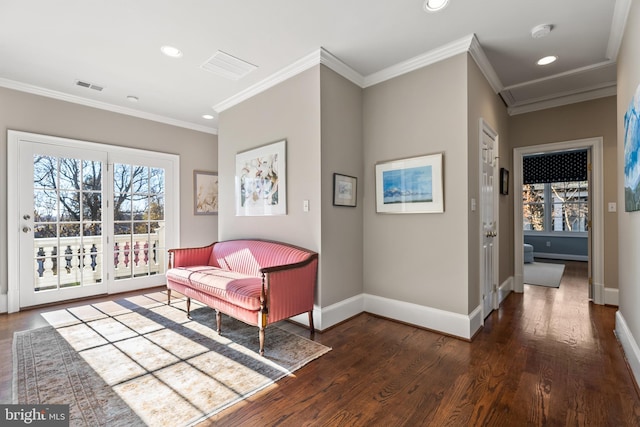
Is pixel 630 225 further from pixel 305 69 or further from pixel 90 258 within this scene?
pixel 90 258

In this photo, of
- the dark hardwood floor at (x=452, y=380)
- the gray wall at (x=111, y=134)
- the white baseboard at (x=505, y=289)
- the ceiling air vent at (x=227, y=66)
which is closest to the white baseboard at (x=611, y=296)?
the dark hardwood floor at (x=452, y=380)

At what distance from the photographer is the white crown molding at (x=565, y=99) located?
3613 mm

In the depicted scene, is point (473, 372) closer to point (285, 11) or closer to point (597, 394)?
point (597, 394)

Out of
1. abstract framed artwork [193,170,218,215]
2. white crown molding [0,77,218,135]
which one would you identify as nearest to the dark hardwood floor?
abstract framed artwork [193,170,218,215]

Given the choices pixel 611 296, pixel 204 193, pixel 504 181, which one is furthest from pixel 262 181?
pixel 611 296

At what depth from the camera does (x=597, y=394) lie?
1831mm

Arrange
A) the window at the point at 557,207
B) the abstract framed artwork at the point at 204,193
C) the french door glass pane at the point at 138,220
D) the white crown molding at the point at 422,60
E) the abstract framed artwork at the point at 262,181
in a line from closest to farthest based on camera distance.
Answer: the white crown molding at the point at 422,60
the abstract framed artwork at the point at 262,181
the french door glass pane at the point at 138,220
the abstract framed artwork at the point at 204,193
the window at the point at 557,207

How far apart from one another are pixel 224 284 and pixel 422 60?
9.24ft

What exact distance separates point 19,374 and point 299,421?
1993 mm

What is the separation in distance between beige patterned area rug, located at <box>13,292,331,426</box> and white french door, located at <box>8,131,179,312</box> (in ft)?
2.79

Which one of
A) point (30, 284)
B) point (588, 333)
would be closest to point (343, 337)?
point (588, 333)

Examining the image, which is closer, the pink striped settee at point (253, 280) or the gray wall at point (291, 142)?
the pink striped settee at point (253, 280)

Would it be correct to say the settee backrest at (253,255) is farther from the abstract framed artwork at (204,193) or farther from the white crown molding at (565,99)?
the white crown molding at (565,99)

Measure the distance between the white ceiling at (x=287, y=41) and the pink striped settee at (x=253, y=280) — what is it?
1.92m
